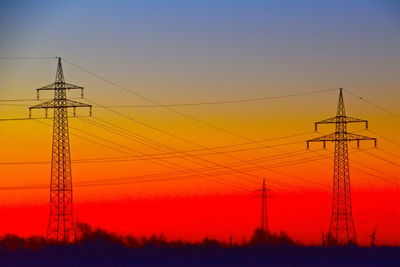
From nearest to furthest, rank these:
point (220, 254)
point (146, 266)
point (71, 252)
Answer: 1. point (146, 266)
2. point (71, 252)
3. point (220, 254)

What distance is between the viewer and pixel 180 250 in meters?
119

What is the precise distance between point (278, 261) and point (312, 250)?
60.4 feet

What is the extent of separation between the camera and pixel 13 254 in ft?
352

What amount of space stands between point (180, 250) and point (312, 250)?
1097 cm

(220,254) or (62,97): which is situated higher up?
(62,97)

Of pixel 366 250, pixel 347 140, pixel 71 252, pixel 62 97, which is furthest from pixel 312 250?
pixel 62 97

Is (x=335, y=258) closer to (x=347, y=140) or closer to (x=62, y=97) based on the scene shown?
(x=347, y=140)

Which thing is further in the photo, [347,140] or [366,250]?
[366,250]

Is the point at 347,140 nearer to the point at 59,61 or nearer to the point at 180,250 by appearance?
the point at 180,250

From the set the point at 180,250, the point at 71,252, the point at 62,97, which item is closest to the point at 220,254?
the point at 180,250

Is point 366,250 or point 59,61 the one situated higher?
point 59,61

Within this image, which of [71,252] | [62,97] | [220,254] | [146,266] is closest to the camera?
[146,266]

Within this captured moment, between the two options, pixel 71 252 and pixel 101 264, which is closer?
pixel 101 264

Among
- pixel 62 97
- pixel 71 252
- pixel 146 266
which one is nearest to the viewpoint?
pixel 146 266
